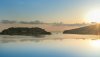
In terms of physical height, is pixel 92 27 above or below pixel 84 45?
above

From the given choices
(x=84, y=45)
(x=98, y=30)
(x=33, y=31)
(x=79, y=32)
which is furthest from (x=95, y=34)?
(x=33, y=31)

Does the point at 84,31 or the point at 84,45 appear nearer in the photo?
the point at 84,45

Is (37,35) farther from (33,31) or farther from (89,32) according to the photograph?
(89,32)

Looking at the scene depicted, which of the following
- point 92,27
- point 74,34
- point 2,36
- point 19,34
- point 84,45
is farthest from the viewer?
point 74,34

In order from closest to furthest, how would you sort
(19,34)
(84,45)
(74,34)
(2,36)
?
(84,45)
(2,36)
(19,34)
(74,34)

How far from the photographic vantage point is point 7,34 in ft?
64.2

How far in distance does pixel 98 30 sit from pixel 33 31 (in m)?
5.51

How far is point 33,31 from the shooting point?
19047 mm

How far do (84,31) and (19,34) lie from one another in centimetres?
582

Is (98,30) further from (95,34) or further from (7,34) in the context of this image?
(7,34)

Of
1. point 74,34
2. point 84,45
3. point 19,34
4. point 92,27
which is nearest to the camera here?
point 84,45

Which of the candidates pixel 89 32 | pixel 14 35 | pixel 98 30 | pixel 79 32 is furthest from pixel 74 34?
pixel 14 35

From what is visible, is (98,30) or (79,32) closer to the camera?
(98,30)

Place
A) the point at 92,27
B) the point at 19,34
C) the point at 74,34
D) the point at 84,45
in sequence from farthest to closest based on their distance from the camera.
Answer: the point at 74,34 < the point at 19,34 < the point at 92,27 < the point at 84,45
